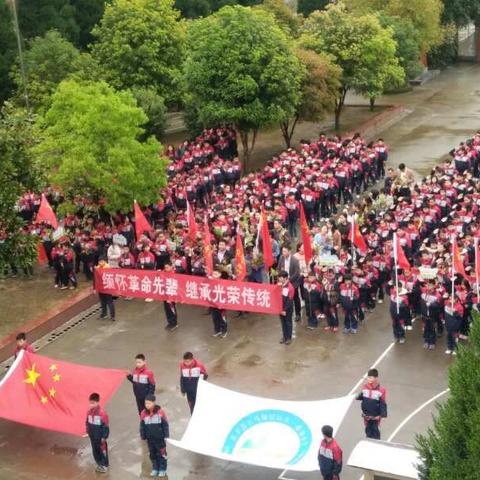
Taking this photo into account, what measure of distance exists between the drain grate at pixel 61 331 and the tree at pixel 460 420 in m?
11.5

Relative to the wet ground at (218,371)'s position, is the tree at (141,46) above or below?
above

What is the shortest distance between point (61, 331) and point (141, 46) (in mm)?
→ 15404

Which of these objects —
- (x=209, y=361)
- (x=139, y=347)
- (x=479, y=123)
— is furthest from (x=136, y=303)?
(x=479, y=123)

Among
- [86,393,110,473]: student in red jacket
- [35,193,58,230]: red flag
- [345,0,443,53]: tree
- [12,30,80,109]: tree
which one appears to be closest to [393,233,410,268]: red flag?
[86,393,110,473]: student in red jacket

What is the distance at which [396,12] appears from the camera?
40.0 meters

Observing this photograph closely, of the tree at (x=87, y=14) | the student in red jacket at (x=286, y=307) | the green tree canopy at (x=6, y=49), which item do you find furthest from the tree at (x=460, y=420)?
the tree at (x=87, y=14)

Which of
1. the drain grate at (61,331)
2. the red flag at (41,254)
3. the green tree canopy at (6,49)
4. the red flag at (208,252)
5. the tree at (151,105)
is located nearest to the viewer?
the drain grate at (61,331)

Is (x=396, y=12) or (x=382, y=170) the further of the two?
(x=396, y=12)

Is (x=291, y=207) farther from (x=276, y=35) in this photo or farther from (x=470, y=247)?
(x=276, y=35)

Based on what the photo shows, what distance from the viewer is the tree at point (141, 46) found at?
3344 centimetres

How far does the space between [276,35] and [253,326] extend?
12.8 meters

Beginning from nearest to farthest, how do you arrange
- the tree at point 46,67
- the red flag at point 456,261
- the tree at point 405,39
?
the red flag at point 456,261 → the tree at point 46,67 → the tree at point 405,39

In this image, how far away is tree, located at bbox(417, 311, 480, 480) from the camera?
28.2 ft

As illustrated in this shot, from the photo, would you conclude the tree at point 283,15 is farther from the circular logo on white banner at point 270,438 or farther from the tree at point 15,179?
the circular logo on white banner at point 270,438
